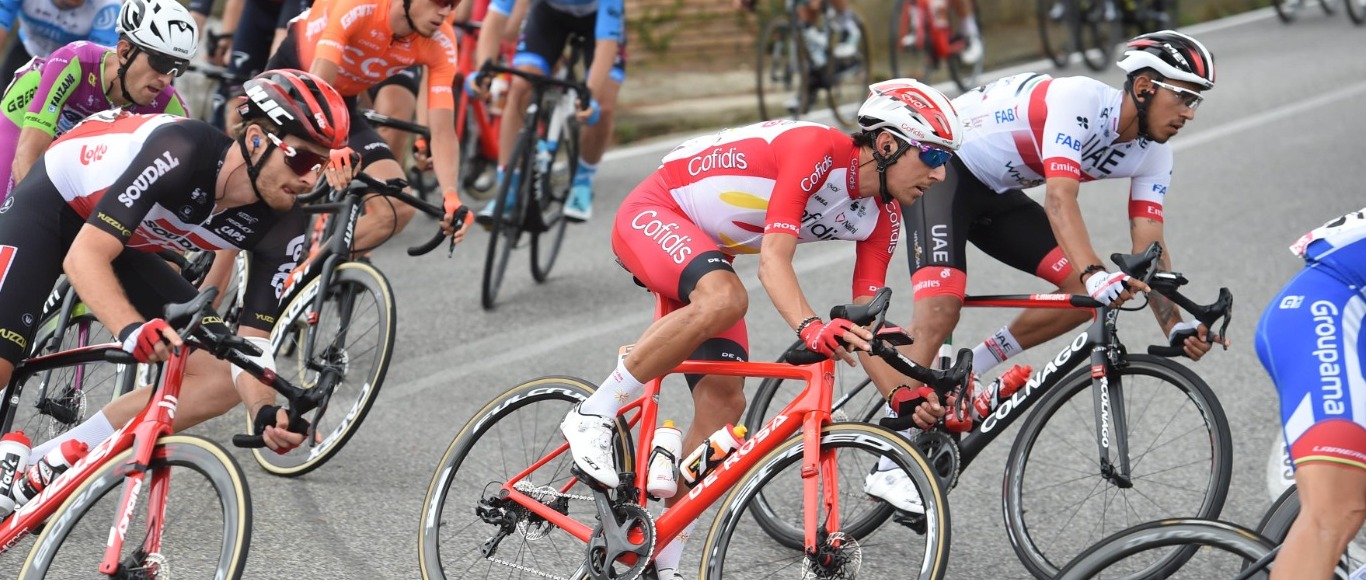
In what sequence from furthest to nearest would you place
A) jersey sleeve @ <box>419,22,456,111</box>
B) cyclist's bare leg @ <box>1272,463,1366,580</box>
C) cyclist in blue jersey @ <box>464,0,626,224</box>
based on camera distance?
cyclist in blue jersey @ <box>464,0,626,224</box>, jersey sleeve @ <box>419,22,456,111</box>, cyclist's bare leg @ <box>1272,463,1366,580</box>

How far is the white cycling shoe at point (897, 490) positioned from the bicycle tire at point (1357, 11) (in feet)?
53.6

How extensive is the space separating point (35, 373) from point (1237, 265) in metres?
6.73

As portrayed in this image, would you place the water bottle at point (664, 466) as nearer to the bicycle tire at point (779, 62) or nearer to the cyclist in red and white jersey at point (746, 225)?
the cyclist in red and white jersey at point (746, 225)

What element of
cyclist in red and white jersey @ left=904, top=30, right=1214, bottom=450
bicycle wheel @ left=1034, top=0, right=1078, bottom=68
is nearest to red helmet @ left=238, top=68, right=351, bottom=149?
cyclist in red and white jersey @ left=904, top=30, right=1214, bottom=450

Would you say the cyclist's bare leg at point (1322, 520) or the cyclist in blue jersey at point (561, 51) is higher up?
the cyclist's bare leg at point (1322, 520)

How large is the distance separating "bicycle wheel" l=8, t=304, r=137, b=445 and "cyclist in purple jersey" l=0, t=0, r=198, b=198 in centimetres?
72

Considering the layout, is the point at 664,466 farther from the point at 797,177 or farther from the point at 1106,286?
the point at 1106,286

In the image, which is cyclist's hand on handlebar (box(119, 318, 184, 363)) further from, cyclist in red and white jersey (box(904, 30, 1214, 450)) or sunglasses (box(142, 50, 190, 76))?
cyclist in red and white jersey (box(904, 30, 1214, 450))

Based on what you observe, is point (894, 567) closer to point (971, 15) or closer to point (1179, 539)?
point (1179, 539)

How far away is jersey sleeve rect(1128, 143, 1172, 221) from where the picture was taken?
5.20 m

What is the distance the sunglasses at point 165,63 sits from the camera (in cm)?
539

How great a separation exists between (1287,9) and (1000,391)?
15.6m

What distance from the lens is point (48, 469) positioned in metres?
4.39

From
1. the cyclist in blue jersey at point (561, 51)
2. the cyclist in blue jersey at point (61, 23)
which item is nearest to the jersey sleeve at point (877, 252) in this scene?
the cyclist in blue jersey at point (561, 51)
